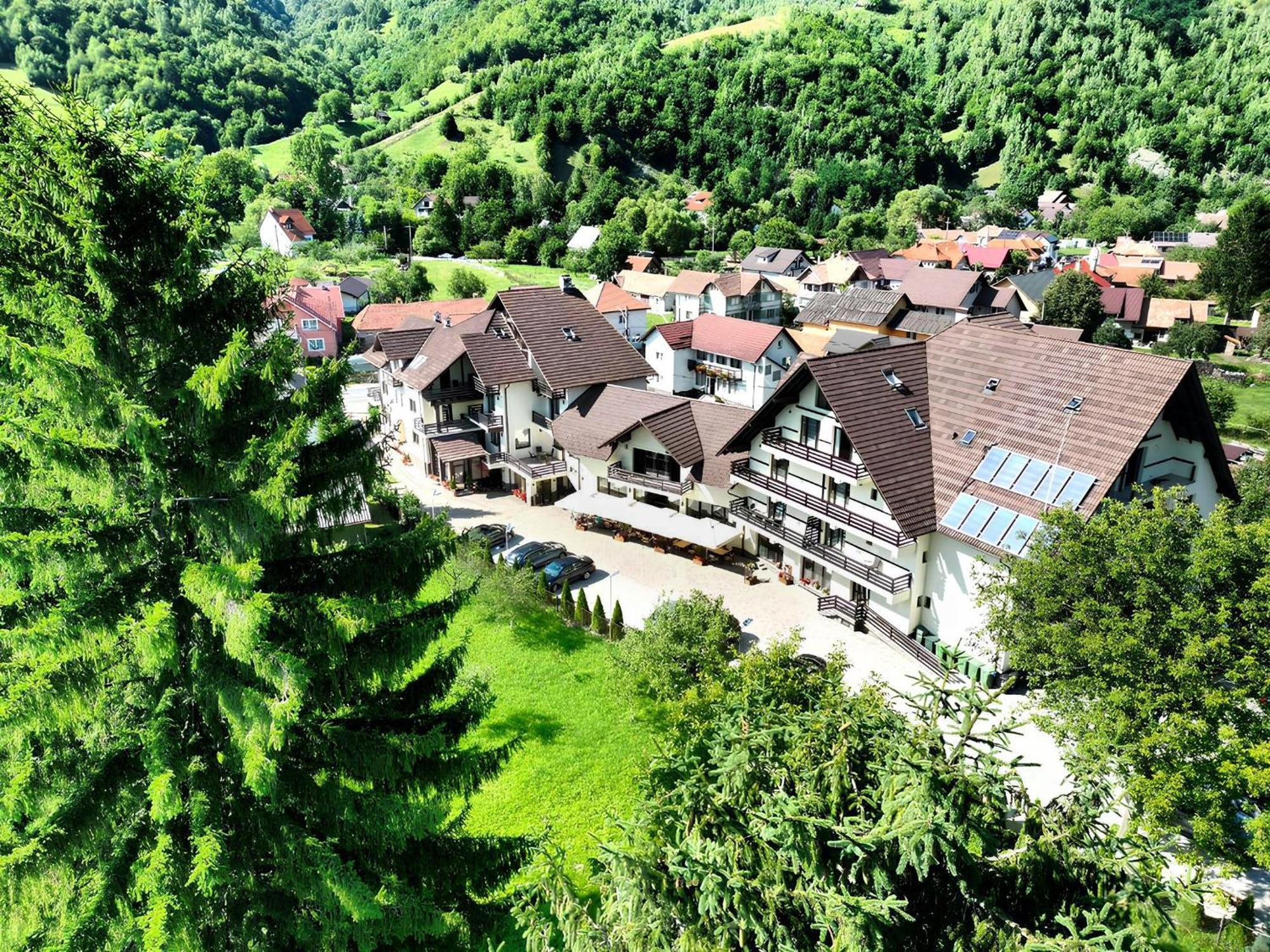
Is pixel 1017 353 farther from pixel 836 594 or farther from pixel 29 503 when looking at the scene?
pixel 29 503

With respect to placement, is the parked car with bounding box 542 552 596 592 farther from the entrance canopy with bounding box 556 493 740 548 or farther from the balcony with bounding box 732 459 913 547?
the balcony with bounding box 732 459 913 547

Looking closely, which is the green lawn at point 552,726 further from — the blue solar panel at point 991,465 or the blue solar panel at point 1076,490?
the blue solar panel at point 1076,490

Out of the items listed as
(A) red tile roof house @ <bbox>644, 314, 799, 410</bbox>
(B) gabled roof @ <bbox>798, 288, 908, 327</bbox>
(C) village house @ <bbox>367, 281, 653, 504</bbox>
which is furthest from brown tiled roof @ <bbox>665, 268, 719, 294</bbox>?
(C) village house @ <bbox>367, 281, 653, 504</bbox>

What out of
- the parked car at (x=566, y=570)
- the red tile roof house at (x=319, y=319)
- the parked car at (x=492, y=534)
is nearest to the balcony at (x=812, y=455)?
the parked car at (x=566, y=570)

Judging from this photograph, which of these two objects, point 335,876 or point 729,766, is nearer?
point 335,876

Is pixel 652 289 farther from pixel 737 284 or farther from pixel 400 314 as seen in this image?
pixel 400 314

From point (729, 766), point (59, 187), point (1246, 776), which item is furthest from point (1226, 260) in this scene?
point (59, 187)
